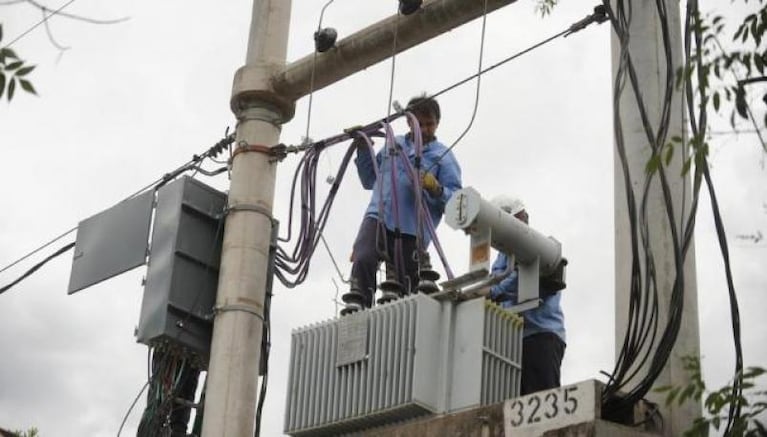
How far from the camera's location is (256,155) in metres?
10.5

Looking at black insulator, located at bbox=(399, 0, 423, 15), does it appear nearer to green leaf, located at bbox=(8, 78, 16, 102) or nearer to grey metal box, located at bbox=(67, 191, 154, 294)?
grey metal box, located at bbox=(67, 191, 154, 294)

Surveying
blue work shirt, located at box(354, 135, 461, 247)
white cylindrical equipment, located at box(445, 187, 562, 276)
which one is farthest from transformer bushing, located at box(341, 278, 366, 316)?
white cylindrical equipment, located at box(445, 187, 562, 276)

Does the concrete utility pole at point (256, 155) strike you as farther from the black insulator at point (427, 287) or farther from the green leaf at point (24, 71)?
the green leaf at point (24, 71)

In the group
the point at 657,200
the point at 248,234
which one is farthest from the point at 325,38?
the point at 657,200

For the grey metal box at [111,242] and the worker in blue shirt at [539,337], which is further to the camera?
the grey metal box at [111,242]

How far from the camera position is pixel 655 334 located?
7082 mm

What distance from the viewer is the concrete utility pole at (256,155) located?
966 centimetres

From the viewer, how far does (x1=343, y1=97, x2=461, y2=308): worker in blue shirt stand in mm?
8820

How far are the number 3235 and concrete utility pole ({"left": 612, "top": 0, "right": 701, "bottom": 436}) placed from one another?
0.53 metres

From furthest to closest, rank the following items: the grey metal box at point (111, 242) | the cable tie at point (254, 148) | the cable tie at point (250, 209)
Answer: the grey metal box at point (111, 242) < the cable tie at point (254, 148) < the cable tie at point (250, 209)

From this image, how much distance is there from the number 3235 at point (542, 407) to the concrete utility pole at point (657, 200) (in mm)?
532

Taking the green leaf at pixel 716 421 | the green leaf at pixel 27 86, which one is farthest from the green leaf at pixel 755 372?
the green leaf at pixel 27 86

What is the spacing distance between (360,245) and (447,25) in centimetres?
163

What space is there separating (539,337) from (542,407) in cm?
214
